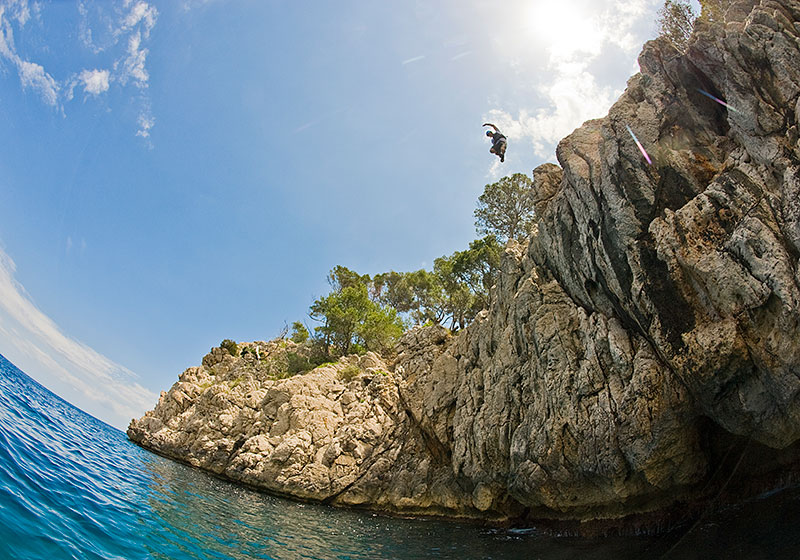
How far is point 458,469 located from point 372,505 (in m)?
6.70

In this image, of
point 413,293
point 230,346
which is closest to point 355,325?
point 413,293

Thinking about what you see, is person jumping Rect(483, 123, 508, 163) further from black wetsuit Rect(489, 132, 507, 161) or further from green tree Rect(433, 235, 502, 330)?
green tree Rect(433, 235, 502, 330)

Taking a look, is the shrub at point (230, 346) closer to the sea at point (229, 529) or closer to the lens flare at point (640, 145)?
the sea at point (229, 529)

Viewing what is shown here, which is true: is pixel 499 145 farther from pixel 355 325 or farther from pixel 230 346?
pixel 230 346

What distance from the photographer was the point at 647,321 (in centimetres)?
1391

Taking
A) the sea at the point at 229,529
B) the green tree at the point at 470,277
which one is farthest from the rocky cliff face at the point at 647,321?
the green tree at the point at 470,277

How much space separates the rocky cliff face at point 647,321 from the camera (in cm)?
1155

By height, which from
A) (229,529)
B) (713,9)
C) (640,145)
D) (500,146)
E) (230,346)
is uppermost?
(713,9)

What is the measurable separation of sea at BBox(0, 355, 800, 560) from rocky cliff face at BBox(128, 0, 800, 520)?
1850 millimetres

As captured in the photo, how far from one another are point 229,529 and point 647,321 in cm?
1758

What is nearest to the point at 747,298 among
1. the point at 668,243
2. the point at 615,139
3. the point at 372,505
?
the point at 668,243

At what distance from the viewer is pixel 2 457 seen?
10.7 metres

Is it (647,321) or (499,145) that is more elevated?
(499,145)

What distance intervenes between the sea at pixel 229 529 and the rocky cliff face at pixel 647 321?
1.85m
